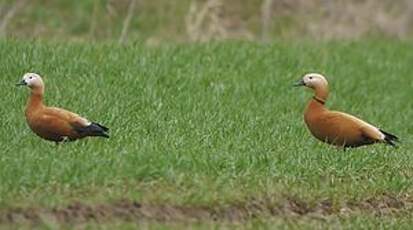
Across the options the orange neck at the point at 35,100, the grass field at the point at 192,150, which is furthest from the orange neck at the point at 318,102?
the orange neck at the point at 35,100

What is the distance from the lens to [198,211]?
7551mm

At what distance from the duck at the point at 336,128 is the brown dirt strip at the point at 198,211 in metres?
0.50

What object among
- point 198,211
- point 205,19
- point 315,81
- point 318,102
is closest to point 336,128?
point 318,102

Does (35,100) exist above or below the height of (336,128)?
above

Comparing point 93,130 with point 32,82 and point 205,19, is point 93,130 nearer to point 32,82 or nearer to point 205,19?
point 32,82

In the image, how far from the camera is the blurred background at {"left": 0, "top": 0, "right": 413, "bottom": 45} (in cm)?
1697

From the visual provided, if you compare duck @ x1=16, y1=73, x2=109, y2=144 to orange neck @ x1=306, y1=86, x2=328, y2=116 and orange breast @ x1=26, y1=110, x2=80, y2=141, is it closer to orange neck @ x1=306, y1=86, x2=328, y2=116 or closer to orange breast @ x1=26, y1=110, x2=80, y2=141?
orange breast @ x1=26, y1=110, x2=80, y2=141

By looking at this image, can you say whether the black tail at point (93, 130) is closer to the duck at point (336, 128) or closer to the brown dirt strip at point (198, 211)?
the brown dirt strip at point (198, 211)

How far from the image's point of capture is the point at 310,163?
8688 mm

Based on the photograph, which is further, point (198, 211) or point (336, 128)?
point (336, 128)

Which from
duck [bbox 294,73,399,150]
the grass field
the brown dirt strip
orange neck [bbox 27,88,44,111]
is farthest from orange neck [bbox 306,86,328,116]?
orange neck [bbox 27,88,44,111]

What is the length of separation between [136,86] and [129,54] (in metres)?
1.26

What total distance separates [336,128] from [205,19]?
31.5 feet

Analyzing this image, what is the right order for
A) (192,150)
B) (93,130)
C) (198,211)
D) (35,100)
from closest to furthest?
(198,211) → (93,130) → (35,100) → (192,150)
